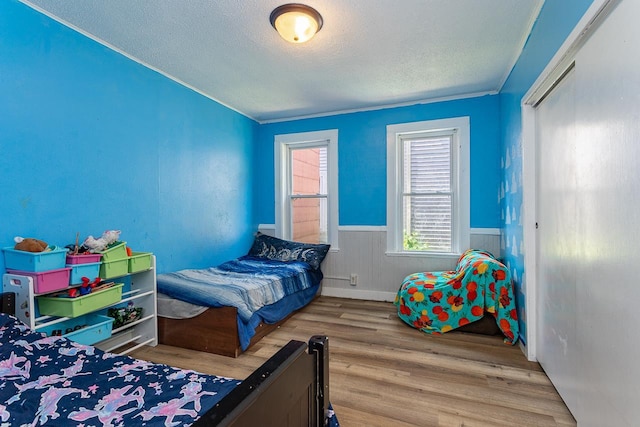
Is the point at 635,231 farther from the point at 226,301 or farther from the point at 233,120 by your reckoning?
the point at 233,120

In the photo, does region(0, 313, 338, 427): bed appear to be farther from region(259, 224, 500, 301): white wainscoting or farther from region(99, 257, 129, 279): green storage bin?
region(259, 224, 500, 301): white wainscoting

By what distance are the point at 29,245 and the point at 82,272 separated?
12.0 inches

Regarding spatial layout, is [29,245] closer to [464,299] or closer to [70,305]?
[70,305]

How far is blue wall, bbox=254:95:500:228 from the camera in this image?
132 inches

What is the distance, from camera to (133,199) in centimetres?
257

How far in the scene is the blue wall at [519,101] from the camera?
1.62 m

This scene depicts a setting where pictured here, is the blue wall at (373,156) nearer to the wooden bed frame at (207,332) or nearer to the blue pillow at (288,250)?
the blue pillow at (288,250)

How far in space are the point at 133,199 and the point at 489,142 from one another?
3609 millimetres

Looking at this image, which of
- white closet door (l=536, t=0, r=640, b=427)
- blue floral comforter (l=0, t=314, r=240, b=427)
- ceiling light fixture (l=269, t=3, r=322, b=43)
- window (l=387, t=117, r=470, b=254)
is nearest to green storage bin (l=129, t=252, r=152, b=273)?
blue floral comforter (l=0, t=314, r=240, b=427)

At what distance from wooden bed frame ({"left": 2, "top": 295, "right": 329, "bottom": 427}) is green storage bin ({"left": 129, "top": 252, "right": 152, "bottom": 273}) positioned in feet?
5.98

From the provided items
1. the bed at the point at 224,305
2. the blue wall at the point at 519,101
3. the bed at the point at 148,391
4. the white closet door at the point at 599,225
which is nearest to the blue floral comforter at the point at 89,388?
the bed at the point at 148,391

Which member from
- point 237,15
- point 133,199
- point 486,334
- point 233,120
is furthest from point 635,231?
point 233,120

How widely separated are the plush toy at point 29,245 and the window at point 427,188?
318cm

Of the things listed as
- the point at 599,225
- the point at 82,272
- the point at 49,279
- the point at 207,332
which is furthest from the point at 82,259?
the point at 599,225
